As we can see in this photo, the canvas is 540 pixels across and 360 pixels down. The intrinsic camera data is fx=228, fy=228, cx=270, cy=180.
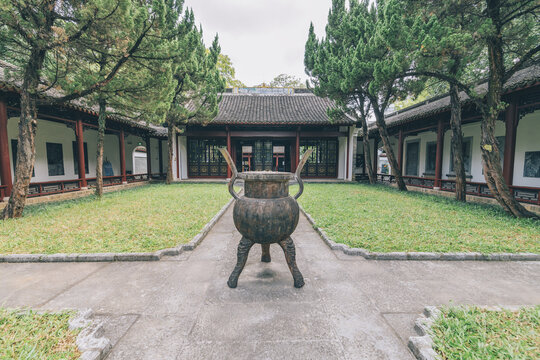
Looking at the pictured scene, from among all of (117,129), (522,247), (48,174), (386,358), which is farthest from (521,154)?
(48,174)

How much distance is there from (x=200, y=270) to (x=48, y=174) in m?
11.5

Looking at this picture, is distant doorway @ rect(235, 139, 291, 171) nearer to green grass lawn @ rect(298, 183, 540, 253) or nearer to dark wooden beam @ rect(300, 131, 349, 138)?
dark wooden beam @ rect(300, 131, 349, 138)

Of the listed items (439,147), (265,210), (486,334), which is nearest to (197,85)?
(265,210)

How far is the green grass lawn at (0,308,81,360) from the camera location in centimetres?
163

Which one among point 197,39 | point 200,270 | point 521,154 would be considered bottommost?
point 200,270

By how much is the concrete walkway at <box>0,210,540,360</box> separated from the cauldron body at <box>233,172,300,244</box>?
0.64m

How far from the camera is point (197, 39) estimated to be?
10328 millimetres

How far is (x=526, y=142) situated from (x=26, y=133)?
1490 cm

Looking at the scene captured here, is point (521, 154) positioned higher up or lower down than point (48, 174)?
higher up

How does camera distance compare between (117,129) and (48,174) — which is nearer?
(48,174)

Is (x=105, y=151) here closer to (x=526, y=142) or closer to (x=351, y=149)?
(x=351, y=149)

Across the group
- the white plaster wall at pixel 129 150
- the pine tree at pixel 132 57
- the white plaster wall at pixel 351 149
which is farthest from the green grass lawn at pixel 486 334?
the white plaster wall at pixel 129 150

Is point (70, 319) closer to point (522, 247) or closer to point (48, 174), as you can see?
point (522, 247)

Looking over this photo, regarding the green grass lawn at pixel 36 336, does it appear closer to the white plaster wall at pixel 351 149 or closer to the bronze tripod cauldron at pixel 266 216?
the bronze tripod cauldron at pixel 266 216
